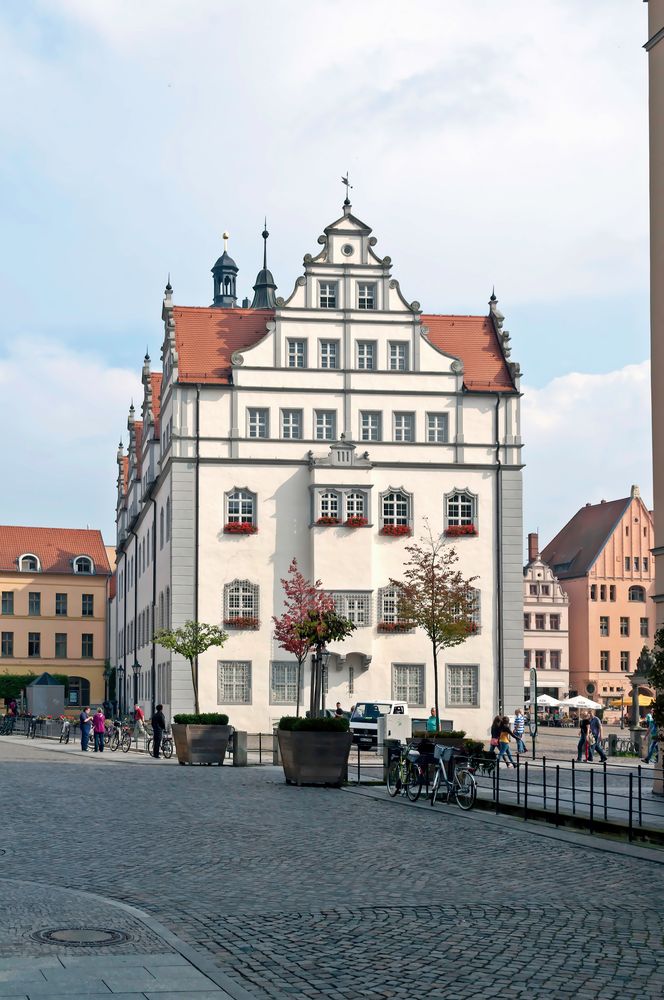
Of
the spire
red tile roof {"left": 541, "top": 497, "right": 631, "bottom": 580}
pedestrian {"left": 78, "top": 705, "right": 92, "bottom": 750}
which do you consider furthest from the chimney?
pedestrian {"left": 78, "top": 705, "right": 92, "bottom": 750}

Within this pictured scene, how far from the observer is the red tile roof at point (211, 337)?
5572 centimetres

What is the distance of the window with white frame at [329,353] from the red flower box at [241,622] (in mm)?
10657

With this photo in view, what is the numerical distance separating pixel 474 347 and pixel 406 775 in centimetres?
3505

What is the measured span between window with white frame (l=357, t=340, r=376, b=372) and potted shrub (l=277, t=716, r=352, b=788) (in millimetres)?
28700

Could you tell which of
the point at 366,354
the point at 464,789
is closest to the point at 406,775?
the point at 464,789

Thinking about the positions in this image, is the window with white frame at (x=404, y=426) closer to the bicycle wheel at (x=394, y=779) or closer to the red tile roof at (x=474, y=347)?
the red tile roof at (x=474, y=347)

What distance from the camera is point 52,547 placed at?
104312mm

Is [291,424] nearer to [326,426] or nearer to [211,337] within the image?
[326,426]

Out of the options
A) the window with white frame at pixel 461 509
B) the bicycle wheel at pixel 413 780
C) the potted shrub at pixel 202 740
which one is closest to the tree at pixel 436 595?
the window with white frame at pixel 461 509

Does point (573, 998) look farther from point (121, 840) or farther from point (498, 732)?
point (498, 732)

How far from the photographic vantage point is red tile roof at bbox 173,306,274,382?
55.7m

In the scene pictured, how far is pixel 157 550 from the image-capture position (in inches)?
2443

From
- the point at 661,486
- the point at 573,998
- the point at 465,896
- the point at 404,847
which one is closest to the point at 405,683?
the point at 661,486

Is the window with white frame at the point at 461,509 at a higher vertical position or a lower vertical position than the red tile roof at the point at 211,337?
lower
